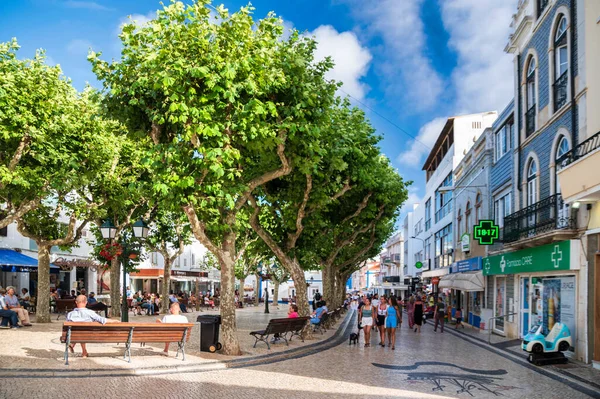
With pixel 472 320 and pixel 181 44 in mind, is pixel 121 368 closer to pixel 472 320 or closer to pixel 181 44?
pixel 181 44

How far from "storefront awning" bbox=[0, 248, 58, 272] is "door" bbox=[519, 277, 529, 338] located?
2421cm

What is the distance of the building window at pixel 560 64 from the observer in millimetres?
18366

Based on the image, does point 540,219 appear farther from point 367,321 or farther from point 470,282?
point 470,282

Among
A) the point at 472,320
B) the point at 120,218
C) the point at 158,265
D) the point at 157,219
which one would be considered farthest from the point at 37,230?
the point at 158,265

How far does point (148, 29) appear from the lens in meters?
14.0

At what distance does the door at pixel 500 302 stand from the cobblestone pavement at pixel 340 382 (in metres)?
9.00

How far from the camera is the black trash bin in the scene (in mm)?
15852

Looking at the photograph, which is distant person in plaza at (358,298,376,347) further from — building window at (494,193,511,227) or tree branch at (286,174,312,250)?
building window at (494,193,511,227)

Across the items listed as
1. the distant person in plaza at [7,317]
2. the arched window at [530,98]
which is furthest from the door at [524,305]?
the distant person in plaza at [7,317]

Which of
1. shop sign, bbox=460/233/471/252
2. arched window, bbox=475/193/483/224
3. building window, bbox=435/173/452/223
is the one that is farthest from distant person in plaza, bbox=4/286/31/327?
building window, bbox=435/173/452/223

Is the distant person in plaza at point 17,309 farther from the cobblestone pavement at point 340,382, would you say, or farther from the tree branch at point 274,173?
the cobblestone pavement at point 340,382

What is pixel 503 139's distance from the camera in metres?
26.6

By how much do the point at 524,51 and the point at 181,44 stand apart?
1465cm

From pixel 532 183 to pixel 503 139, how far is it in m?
5.21
